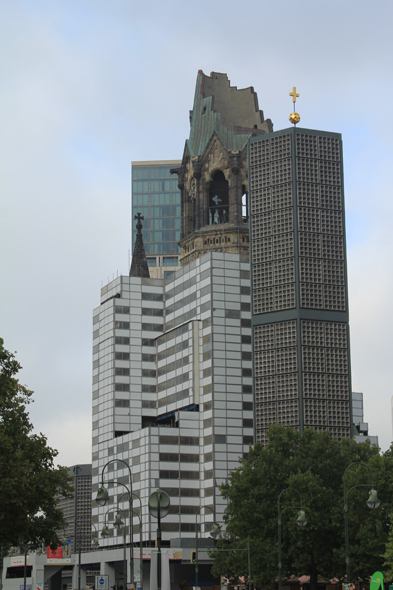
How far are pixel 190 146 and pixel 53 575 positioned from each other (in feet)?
232

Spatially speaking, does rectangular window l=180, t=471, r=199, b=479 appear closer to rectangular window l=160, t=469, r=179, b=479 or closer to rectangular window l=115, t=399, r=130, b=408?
rectangular window l=160, t=469, r=179, b=479

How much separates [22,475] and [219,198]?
104903mm

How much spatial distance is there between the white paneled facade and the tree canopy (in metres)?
31.4

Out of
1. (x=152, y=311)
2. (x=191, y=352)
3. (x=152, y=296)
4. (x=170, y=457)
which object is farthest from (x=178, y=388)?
(x=152, y=296)

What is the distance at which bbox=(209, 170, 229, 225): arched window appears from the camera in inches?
5935

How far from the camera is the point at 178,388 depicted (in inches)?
5251

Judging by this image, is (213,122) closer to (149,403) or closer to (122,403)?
(149,403)

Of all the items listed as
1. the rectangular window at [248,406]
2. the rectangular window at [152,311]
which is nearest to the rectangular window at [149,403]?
the rectangular window at [152,311]

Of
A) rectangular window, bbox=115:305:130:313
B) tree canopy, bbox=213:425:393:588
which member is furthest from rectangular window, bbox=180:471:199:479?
tree canopy, bbox=213:425:393:588

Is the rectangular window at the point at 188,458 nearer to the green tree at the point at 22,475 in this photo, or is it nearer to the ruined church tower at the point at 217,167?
the ruined church tower at the point at 217,167

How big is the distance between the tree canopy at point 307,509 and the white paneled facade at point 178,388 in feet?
103

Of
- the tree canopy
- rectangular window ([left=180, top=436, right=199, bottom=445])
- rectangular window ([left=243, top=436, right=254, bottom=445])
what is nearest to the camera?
the tree canopy

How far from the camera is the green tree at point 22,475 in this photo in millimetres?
50625

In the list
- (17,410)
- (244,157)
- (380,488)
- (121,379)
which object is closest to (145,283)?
(121,379)
